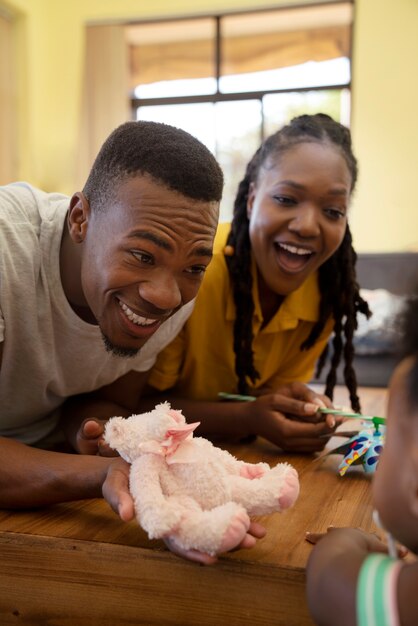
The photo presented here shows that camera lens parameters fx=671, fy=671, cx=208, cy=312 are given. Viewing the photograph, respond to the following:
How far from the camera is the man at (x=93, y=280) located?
86 centimetres

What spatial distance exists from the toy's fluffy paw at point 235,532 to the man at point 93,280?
13 cm

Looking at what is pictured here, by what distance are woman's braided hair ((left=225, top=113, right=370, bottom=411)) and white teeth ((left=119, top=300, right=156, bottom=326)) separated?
442mm

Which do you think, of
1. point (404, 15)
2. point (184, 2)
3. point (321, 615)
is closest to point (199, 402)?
point (321, 615)

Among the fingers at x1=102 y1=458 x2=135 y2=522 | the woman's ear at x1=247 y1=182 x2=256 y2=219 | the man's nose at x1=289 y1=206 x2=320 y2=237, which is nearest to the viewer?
the fingers at x1=102 y1=458 x2=135 y2=522

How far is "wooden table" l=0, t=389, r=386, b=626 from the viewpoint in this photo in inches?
26.7

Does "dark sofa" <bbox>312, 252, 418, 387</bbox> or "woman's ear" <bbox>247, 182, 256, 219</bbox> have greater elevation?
"woman's ear" <bbox>247, 182, 256, 219</bbox>

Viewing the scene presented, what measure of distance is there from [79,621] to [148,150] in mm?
594

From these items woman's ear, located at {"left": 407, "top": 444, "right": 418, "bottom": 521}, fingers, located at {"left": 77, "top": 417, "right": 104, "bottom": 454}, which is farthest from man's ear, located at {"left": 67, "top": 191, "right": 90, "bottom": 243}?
woman's ear, located at {"left": 407, "top": 444, "right": 418, "bottom": 521}

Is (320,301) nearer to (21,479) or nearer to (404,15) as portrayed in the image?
(21,479)

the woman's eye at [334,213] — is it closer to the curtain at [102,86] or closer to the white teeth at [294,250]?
the white teeth at [294,250]

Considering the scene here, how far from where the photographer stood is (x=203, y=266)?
3.12 feet

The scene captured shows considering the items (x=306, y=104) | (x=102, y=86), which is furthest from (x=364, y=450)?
(x=102, y=86)

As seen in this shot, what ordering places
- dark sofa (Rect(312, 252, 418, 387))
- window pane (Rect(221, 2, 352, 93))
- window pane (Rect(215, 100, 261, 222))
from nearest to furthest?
dark sofa (Rect(312, 252, 418, 387))
window pane (Rect(221, 2, 352, 93))
window pane (Rect(215, 100, 261, 222))

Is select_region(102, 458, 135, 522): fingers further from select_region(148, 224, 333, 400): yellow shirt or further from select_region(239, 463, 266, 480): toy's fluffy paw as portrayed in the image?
select_region(148, 224, 333, 400): yellow shirt
